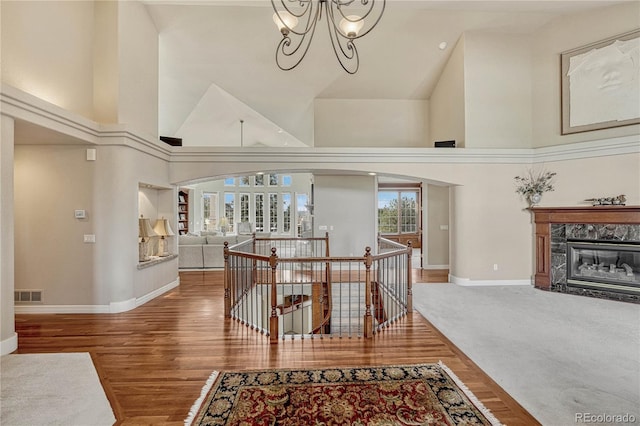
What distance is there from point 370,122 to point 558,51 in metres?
4.02

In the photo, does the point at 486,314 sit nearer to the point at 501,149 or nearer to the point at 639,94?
the point at 501,149

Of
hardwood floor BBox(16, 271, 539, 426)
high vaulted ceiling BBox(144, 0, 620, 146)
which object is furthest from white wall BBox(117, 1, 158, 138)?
hardwood floor BBox(16, 271, 539, 426)

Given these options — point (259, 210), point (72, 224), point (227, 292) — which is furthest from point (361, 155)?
point (259, 210)

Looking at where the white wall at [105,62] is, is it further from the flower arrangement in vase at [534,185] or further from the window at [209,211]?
the window at [209,211]

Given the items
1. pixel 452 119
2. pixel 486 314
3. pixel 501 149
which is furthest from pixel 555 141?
pixel 486 314

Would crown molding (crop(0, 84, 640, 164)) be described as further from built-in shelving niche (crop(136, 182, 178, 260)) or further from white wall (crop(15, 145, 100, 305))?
white wall (crop(15, 145, 100, 305))

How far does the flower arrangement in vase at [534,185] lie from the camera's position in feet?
18.8

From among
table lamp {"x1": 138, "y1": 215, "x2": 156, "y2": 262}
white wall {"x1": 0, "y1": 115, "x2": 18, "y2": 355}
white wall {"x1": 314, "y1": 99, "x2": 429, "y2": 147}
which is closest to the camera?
white wall {"x1": 0, "y1": 115, "x2": 18, "y2": 355}

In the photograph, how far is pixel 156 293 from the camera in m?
5.27

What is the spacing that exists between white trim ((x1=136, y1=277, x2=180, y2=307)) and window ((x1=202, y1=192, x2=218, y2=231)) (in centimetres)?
827

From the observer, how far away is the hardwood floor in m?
2.39

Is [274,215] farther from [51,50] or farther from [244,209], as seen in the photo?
[51,50]

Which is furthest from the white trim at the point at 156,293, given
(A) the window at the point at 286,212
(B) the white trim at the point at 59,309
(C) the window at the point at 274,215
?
(A) the window at the point at 286,212

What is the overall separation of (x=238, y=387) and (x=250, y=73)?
6599mm
